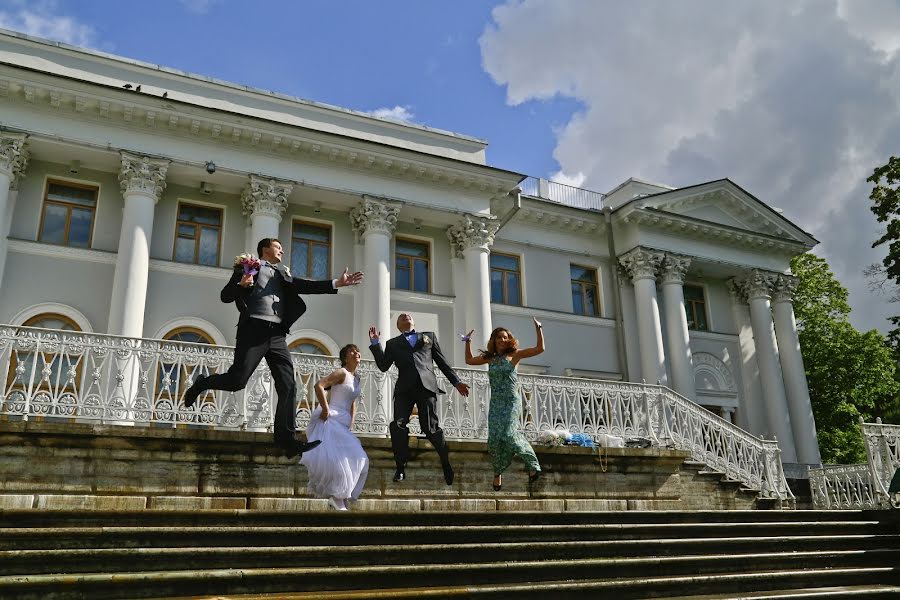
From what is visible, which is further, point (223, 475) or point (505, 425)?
point (223, 475)

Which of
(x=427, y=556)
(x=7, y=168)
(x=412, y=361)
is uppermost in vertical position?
(x=7, y=168)

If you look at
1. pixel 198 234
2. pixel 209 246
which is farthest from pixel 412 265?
pixel 198 234

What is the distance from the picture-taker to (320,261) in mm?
18406

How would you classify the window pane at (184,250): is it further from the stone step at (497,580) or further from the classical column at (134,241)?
the stone step at (497,580)

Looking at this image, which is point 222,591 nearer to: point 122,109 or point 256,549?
point 256,549

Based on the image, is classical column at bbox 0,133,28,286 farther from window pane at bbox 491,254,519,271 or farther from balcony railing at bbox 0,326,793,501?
window pane at bbox 491,254,519,271

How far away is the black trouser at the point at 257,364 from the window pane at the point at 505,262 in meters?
14.5

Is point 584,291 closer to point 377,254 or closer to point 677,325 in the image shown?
point 677,325

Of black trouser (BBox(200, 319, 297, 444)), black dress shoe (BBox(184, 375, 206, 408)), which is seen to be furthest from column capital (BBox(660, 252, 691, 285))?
black dress shoe (BBox(184, 375, 206, 408))

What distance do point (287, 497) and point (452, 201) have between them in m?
11.9

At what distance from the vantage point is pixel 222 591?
4.86 metres

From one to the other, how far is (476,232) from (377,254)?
9.26 feet

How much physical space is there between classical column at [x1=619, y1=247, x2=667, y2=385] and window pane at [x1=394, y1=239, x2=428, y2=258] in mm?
6499

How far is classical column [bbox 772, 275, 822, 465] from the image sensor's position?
22.5 metres
